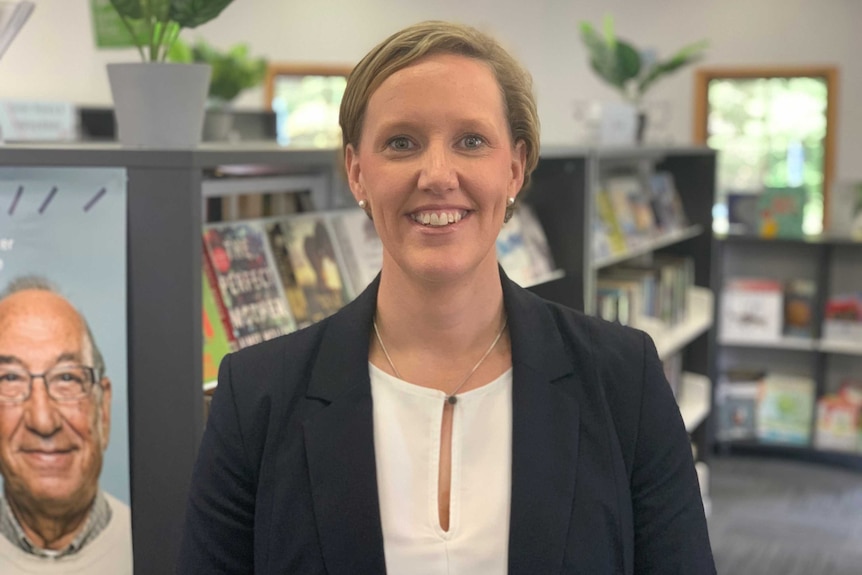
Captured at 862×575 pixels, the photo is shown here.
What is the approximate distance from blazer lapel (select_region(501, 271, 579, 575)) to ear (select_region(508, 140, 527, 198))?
142mm

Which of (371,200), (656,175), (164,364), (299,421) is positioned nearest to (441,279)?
(371,200)

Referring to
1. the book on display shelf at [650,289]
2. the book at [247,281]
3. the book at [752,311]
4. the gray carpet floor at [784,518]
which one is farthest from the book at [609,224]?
the book at [752,311]

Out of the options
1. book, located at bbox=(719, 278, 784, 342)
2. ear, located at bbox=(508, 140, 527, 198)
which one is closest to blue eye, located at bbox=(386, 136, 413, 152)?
ear, located at bbox=(508, 140, 527, 198)

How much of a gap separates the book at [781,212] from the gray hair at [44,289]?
5260 millimetres

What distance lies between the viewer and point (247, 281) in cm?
210

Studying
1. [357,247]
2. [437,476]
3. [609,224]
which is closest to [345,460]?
[437,476]

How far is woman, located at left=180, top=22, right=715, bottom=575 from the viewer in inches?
49.9

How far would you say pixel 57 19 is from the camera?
24.3 ft

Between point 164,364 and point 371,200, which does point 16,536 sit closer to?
point 164,364

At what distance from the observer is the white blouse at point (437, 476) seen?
1298 mm

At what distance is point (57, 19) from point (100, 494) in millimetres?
6376

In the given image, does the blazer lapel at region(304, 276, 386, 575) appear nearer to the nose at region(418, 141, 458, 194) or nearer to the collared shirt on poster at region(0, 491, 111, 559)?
the nose at region(418, 141, 458, 194)

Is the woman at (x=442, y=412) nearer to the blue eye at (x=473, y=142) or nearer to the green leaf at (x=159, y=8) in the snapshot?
the blue eye at (x=473, y=142)

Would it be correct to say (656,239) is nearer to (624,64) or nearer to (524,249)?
(624,64)
